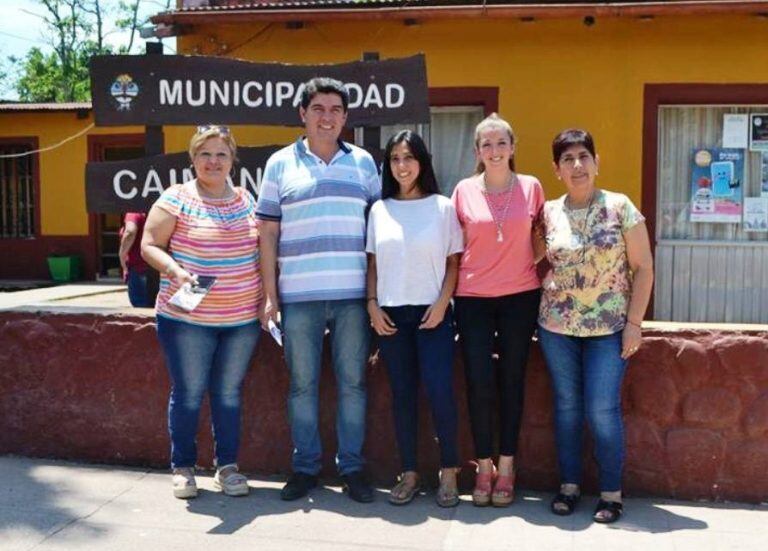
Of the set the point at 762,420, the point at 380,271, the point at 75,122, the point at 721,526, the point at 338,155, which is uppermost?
the point at 75,122

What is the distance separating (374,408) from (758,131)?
516cm

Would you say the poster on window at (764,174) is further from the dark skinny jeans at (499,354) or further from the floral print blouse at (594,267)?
the dark skinny jeans at (499,354)

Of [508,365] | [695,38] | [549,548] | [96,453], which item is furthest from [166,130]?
[549,548]

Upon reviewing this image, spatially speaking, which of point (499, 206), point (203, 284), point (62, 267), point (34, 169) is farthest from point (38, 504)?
point (34, 169)

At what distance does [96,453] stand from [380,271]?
2146 mm

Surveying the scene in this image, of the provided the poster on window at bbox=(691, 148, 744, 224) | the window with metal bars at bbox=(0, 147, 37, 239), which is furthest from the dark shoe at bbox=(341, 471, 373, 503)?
the window with metal bars at bbox=(0, 147, 37, 239)

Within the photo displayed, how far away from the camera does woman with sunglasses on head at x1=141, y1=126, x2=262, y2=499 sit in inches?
172

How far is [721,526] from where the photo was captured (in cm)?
418

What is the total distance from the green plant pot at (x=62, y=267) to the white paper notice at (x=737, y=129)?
1095cm

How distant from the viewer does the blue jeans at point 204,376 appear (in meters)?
4.42

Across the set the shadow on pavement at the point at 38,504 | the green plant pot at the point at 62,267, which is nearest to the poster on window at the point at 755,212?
the shadow on pavement at the point at 38,504

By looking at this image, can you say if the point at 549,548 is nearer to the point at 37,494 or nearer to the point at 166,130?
the point at 37,494

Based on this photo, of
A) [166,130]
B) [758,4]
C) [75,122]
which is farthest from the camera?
[75,122]

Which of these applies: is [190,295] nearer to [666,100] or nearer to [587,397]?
[587,397]
